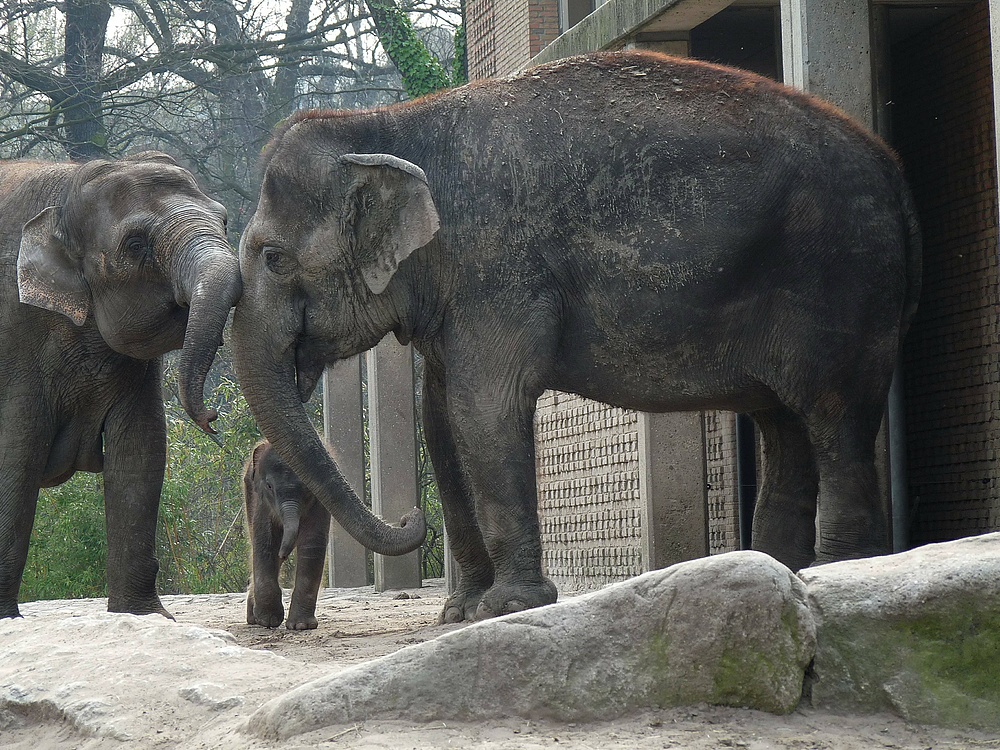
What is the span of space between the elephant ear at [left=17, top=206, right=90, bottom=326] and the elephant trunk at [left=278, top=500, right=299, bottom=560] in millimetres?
1471

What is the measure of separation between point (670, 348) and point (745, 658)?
2.59 meters

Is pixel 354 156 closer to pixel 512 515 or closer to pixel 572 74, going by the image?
pixel 572 74

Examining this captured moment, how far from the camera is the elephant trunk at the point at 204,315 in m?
6.47

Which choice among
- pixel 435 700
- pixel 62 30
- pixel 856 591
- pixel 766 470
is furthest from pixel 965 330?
pixel 62 30

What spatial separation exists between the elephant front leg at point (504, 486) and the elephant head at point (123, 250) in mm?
1618

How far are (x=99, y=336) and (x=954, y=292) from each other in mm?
4425

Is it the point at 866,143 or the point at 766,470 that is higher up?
the point at 866,143

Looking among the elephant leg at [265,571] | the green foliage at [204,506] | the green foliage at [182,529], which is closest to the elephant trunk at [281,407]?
the elephant leg at [265,571]

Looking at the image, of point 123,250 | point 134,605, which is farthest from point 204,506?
point 123,250

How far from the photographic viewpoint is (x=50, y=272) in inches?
282

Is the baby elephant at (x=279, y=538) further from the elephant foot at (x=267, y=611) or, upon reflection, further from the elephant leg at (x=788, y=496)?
the elephant leg at (x=788, y=496)

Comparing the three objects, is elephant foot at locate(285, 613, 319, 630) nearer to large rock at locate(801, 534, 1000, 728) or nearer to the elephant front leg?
the elephant front leg

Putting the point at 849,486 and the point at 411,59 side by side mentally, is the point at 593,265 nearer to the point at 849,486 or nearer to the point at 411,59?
the point at 849,486

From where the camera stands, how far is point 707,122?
6.27 m
